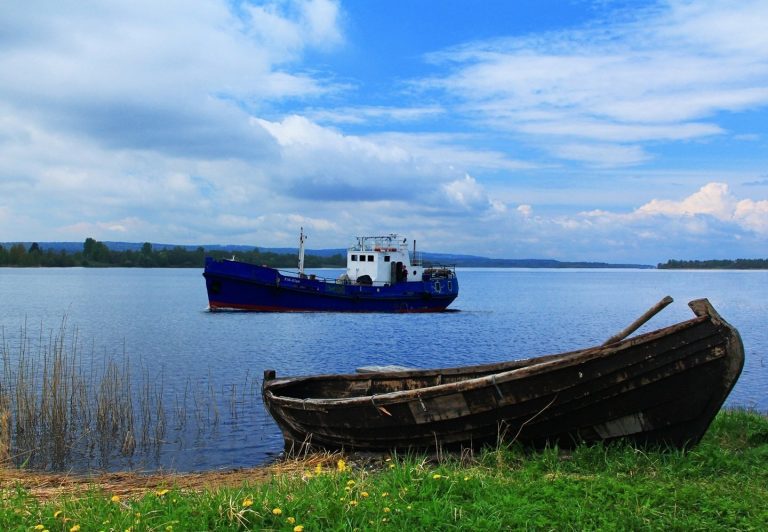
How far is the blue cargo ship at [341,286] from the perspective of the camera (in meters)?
40.4

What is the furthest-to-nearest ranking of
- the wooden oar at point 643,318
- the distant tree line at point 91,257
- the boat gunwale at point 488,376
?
the distant tree line at point 91,257 < the wooden oar at point 643,318 < the boat gunwale at point 488,376

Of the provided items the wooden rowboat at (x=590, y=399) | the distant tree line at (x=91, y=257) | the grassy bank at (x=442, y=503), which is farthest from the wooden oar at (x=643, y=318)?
the distant tree line at (x=91, y=257)

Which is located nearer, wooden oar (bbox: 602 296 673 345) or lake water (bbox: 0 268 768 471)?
wooden oar (bbox: 602 296 673 345)

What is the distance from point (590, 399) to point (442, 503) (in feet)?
9.25

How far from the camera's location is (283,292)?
1598 inches

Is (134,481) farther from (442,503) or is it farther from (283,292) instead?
(283,292)

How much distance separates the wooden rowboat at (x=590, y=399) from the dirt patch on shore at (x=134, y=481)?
106cm

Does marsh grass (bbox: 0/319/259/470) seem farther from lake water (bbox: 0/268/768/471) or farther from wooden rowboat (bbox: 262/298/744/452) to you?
wooden rowboat (bbox: 262/298/744/452)

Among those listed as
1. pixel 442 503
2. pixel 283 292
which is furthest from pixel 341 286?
pixel 442 503

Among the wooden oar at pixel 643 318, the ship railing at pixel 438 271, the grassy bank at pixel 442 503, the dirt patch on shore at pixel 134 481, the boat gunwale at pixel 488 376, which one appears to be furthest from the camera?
the ship railing at pixel 438 271

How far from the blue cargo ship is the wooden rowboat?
32.1 metres

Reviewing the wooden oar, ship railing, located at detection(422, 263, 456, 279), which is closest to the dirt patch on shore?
the wooden oar

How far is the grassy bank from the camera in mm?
5160

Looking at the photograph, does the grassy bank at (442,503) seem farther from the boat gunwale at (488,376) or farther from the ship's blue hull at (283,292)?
the ship's blue hull at (283,292)
